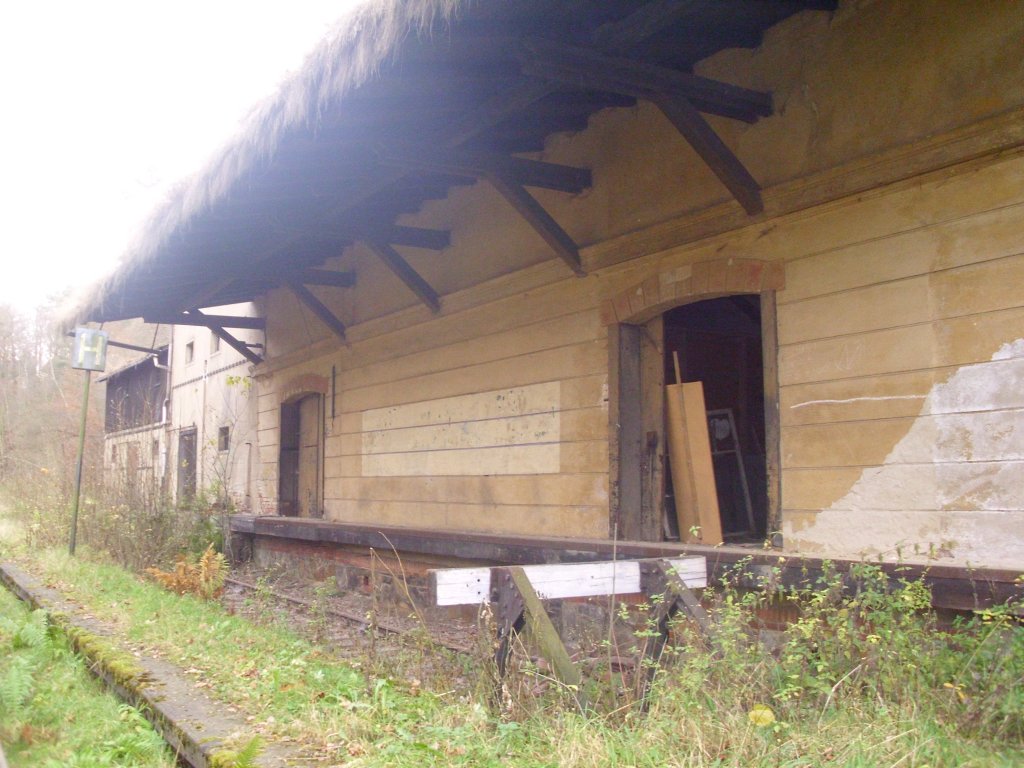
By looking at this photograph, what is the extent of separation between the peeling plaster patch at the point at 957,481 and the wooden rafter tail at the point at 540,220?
295 centimetres

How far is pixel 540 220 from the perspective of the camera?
22.7 feet

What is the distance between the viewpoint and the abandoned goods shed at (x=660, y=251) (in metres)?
4.61

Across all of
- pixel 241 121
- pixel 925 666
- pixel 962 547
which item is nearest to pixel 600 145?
pixel 241 121

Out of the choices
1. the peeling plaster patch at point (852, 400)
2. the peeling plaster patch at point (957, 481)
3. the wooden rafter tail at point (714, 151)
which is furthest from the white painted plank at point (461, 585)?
the wooden rafter tail at point (714, 151)

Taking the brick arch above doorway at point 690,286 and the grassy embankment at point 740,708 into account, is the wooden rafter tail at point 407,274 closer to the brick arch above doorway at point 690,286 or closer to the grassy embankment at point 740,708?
the brick arch above doorway at point 690,286

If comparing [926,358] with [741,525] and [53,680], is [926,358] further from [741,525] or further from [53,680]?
[53,680]

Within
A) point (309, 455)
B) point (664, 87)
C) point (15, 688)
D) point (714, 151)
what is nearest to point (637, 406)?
point (714, 151)

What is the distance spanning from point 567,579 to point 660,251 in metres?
3.06

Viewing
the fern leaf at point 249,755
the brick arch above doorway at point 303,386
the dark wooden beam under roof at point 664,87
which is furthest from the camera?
the brick arch above doorway at point 303,386

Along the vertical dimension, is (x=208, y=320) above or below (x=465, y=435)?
above

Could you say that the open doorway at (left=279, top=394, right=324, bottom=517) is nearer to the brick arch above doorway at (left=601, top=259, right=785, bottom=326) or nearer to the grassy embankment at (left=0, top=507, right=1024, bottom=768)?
the brick arch above doorway at (left=601, top=259, right=785, bottom=326)

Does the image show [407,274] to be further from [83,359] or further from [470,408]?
[83,359]

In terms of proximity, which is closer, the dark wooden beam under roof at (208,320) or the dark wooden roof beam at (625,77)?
the dark wooden roof beam at (625,77)

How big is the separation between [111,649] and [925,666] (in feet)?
13.9
